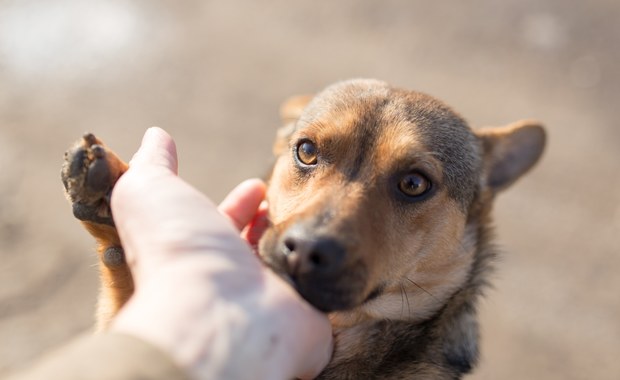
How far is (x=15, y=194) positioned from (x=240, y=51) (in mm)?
3789

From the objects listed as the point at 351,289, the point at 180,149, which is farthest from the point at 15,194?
the point at 351,289

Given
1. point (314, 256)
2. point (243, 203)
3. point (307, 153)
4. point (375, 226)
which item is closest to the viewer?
point (314, 256)

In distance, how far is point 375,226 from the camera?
3.85 meters

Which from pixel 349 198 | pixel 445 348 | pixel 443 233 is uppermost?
pixel 349 198

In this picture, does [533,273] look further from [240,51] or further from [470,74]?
[240,51]

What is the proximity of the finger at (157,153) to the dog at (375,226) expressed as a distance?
18 cm

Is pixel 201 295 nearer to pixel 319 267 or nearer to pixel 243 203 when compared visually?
pixel 319 267

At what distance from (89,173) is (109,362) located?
1.60m

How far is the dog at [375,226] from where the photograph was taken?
351cm

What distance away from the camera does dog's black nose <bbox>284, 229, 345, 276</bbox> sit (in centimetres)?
333

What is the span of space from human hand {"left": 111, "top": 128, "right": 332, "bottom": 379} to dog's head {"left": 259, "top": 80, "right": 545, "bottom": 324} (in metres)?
0.34

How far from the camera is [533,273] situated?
7344mm

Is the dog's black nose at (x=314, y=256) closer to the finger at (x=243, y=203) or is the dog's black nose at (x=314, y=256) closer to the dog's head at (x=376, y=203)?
the dog's head at (x=376, y=203)

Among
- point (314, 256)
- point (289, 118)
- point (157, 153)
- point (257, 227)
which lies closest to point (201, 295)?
point (314, 256)
